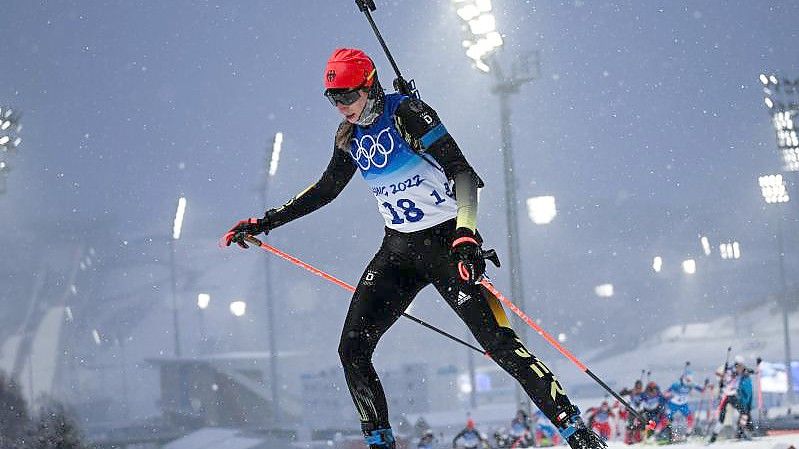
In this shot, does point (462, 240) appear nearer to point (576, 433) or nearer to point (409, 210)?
point (409, 210)

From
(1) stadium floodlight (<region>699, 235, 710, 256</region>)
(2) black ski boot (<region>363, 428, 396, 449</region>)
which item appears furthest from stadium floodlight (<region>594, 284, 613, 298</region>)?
(2) black ski boot (<region>363, 428, 396, 449</region>)

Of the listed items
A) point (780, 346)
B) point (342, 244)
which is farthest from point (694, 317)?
point (342, 244)

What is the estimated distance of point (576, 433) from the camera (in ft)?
12.9

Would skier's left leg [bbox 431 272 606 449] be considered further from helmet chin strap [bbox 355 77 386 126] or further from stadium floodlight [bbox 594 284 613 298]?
stadium floodlight [bbox 594 284 613 298]

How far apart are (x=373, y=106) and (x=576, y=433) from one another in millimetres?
1881

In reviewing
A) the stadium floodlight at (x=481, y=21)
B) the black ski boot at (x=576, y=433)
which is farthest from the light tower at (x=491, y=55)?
the black ski boot at (x=576, y=433)

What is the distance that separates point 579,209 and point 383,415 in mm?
133075

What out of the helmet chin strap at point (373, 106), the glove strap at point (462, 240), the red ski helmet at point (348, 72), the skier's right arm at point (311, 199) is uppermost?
the red ski helmet at point (348, 72)

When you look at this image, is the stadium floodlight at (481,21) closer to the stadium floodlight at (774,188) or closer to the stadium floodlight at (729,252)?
the stadium floodlight at (774,188)

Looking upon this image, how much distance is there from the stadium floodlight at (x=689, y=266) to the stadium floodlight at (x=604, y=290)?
29.7 feet

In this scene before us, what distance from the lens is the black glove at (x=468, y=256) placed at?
384 centimetres

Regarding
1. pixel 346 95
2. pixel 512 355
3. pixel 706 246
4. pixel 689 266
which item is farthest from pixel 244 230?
pixel 706 246

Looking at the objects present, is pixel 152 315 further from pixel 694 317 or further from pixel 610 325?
pixel 694 317

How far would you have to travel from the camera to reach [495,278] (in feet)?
361
